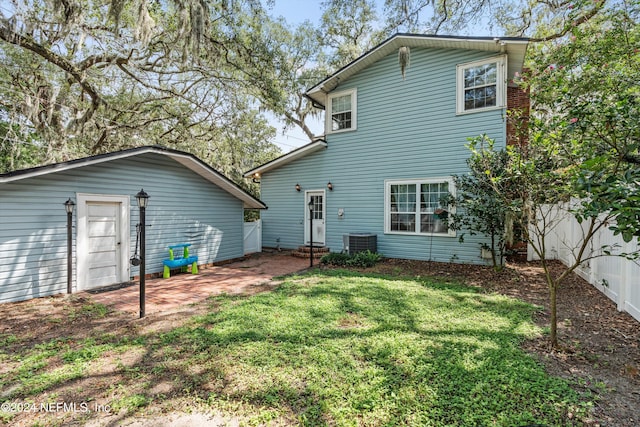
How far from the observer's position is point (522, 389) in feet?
8.71

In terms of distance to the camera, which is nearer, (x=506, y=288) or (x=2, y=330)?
(x=2, y=330)

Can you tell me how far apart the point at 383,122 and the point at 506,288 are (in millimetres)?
5959

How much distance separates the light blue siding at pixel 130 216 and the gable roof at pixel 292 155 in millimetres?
2361

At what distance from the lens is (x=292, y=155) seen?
11.0 m

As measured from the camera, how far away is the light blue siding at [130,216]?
5.32 m

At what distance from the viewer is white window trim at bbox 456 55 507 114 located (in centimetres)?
777

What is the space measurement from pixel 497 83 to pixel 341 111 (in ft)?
15.6

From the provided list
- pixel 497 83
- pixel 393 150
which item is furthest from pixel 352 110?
pixel 497 83

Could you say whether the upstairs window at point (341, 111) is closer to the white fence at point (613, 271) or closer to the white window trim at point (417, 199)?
the white window trim at point (417, 199)

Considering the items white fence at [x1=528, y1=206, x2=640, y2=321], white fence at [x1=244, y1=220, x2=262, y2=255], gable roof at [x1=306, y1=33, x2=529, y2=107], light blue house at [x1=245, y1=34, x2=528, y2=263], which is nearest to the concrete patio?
white fence at [x1=244, y1=220, x2=262, y2=255]

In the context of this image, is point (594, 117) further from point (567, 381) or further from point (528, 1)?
point (528, 1)

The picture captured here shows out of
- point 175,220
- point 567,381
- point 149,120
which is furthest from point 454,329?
point 149,120

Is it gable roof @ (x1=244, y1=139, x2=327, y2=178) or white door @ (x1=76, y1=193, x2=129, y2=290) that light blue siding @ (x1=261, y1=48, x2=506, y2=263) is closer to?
gable roof @ (x1=244, y1=139, x2=327, y2=178)

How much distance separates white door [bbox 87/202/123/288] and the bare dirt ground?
0.86 m
